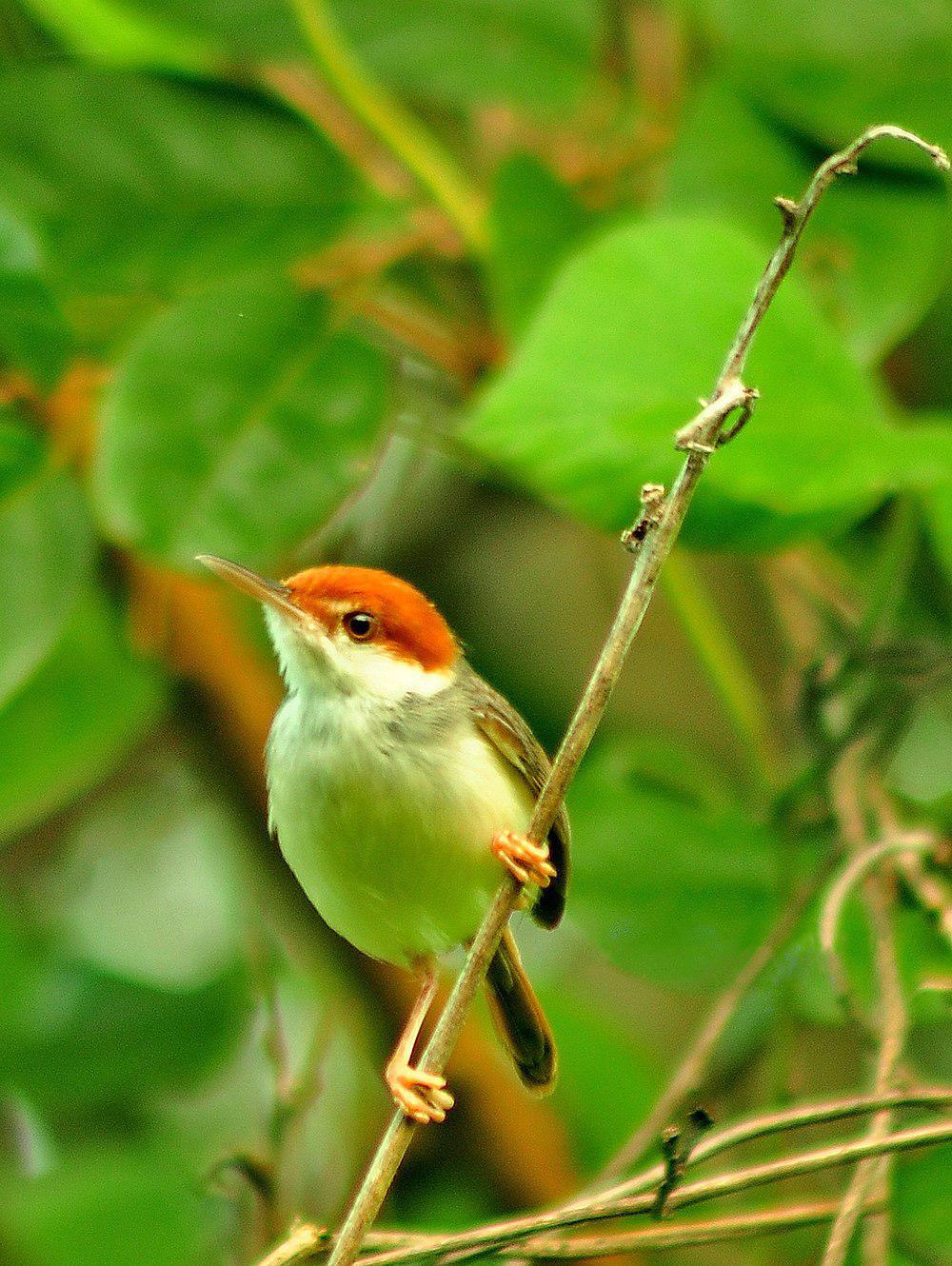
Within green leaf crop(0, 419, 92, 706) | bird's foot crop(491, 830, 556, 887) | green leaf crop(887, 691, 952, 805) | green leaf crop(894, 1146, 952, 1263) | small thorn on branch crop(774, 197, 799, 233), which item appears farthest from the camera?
green leaf crop(887, 691, 952, 805)

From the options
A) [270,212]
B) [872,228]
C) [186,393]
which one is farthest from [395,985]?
[872,228]

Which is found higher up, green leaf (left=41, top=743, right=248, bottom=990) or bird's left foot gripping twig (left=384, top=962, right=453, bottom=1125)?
bird's left foot gripping twig (left=384, top=962, right=453, bottom=1125)

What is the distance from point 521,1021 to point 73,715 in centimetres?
123

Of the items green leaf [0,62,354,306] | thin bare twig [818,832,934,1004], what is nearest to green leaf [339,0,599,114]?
green leaf [0,62,354,306]

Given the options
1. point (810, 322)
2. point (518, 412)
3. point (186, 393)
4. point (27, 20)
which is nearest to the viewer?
point (518, 412)

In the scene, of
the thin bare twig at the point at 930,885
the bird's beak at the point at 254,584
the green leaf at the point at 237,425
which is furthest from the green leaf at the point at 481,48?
the thin bare twig at the point at 930,885

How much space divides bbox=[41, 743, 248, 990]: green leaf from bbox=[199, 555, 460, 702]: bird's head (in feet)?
5.02

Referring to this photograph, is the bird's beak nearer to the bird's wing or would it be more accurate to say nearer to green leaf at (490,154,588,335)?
the bird's wing

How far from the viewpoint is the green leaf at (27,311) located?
6.82 feet

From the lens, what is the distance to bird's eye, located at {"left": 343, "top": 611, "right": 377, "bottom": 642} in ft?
6.36

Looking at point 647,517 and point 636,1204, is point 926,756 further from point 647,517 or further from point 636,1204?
point 647,517

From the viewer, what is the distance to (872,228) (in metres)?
2.59

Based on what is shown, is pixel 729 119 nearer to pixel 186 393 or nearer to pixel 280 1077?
pixel 186 393

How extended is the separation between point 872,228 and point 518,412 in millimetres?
1028
